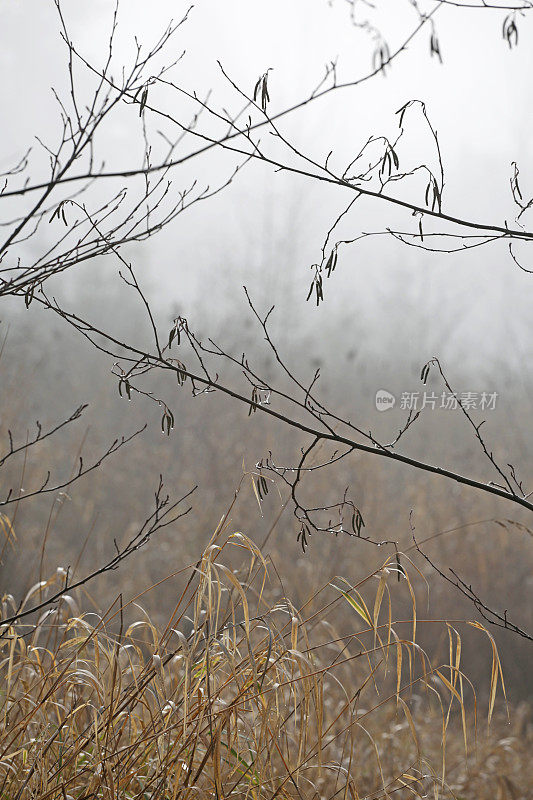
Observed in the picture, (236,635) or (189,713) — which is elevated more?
(189,713)

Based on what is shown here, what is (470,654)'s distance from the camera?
3.82m

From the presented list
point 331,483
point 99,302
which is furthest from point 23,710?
point 99,302

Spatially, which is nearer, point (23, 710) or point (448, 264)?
point (23, 710)

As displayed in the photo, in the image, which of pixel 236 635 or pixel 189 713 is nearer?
pixel 189 713

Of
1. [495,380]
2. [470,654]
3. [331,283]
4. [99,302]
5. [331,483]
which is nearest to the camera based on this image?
[470,654]

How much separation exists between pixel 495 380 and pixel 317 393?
73.6 inches

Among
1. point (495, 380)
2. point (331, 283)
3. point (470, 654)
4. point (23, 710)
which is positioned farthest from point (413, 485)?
point (331, 283)

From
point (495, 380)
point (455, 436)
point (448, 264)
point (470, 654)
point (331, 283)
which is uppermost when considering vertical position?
point (448, 264)

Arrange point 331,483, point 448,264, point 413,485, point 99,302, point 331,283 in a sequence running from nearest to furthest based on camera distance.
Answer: point 331,483
point 413,485
point 99,302
point 331,283
point 448,264

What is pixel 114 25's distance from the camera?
1.29m

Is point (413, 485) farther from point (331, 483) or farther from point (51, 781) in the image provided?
point (51, 781)

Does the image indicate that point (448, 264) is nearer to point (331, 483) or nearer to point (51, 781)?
point (331, 483)

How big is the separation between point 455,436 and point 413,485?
1.75 meters

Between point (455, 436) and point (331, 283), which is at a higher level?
point (331, 283)
